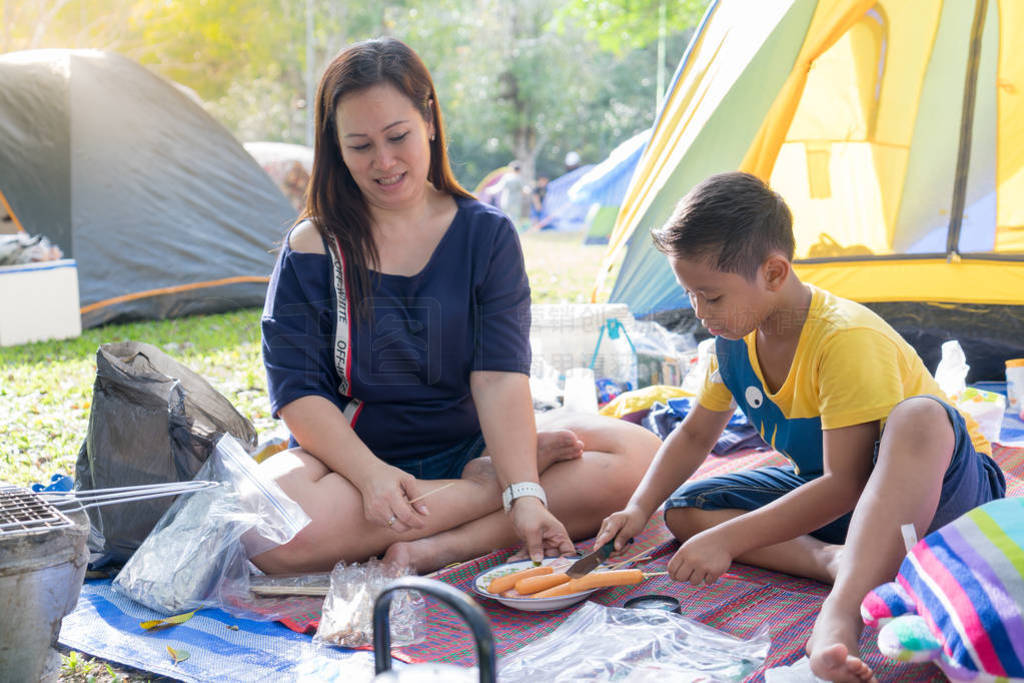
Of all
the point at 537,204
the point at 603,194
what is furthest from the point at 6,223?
the point at 537,204

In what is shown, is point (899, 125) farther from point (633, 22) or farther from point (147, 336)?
point (633, 22)

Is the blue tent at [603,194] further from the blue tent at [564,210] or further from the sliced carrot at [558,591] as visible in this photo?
the sliced carrot at [558,591]

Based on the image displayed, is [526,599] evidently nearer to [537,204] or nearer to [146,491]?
[146,491]

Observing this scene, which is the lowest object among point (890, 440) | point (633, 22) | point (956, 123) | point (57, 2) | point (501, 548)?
point (501, 548)

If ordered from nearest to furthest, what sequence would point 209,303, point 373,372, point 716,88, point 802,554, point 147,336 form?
point 802,554, point 373,372, point 716,88, point 147,336, point 209,303

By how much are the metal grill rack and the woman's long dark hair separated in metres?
0.79

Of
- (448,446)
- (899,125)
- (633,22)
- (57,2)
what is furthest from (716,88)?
(57,2)

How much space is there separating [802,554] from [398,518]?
2.79ft

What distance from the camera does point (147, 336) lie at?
17.4 feet

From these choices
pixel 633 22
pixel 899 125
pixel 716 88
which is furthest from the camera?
pixel 633 22

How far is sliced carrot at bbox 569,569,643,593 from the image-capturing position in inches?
74.7

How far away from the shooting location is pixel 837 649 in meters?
1.43

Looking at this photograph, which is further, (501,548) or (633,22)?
(633,22)

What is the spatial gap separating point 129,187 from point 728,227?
195 inches
